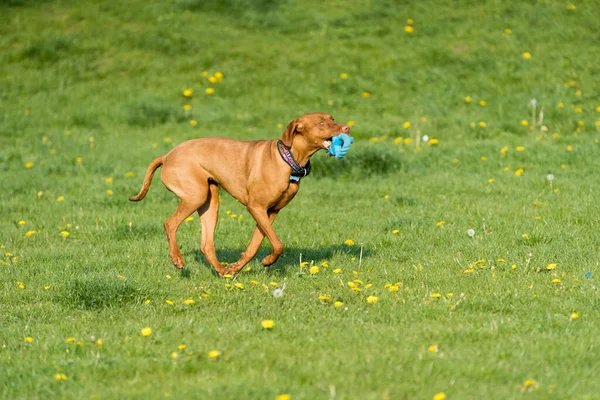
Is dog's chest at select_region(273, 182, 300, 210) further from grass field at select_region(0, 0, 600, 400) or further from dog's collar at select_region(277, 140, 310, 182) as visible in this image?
grass field at select_region(0, 0, 600, 400)

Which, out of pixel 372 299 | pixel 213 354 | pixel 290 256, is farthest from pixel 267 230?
pixel 213 354

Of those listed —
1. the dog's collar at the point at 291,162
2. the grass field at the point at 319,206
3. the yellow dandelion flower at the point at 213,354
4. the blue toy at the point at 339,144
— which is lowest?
the grass field at the point at 319,206

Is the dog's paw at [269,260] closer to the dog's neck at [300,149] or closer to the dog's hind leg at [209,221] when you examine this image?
the dog's hind leg at [209,221]

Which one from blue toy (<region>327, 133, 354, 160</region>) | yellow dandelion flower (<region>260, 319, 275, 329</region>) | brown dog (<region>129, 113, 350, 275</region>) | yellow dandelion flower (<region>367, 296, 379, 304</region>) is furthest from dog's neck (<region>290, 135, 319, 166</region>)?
yellow dandelion flower (<region>260, 319, 275, 329</region>)

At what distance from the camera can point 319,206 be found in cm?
1016

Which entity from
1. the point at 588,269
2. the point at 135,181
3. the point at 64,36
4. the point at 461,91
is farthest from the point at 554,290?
the point at 64,36

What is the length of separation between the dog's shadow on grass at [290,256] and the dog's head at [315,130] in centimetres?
121

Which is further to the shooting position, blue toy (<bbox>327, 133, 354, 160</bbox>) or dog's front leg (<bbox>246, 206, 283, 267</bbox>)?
dog's front leg (<bbox>246, 206, 283, 267</bbox>)

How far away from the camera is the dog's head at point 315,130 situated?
6805 millimetres

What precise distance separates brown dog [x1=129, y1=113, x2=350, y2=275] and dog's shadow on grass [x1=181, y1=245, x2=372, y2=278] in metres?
0.30

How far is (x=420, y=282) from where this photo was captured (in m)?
6.77

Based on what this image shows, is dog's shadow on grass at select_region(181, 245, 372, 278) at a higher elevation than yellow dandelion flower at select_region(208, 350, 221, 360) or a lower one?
lower

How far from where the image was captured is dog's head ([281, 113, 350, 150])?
6.80m

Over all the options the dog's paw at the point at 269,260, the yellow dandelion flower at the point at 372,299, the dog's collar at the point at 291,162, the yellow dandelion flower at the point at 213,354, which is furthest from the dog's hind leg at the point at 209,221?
the yellow dandelion flower at the point at 213,354
